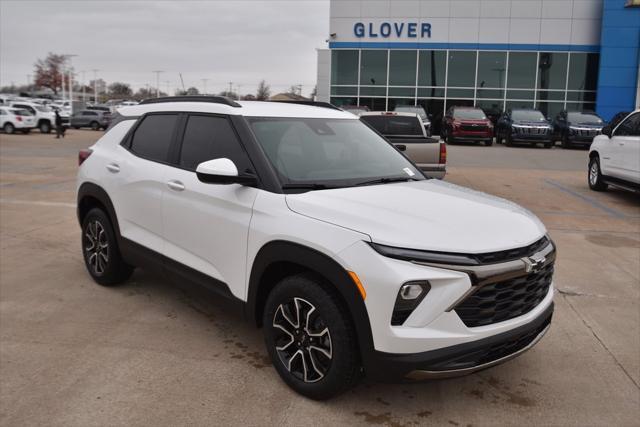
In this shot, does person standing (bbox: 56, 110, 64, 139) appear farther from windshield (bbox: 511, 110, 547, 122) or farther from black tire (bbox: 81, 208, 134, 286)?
black tire (bbox: 81, 208, 134, 286)

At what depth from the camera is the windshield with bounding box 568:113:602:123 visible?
25.8m

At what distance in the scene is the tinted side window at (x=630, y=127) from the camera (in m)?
10.4

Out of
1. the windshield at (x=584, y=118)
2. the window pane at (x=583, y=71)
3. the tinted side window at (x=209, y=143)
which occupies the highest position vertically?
the window pane at (x=583, y=71)

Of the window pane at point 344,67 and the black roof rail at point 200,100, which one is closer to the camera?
the black roof rail at point 200,100

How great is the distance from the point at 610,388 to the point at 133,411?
112 inches

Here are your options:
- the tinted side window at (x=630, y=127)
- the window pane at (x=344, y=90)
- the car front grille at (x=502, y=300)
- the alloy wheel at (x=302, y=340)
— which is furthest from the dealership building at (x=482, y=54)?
the alloy wheel at (x=302, y=340)

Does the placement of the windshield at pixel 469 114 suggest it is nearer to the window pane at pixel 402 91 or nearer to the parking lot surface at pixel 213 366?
the window pane at pixel 402 91

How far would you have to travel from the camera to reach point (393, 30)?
1342 inches

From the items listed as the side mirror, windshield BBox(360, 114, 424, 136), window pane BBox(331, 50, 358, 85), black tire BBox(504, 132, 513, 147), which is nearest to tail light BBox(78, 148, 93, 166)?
the side mirror

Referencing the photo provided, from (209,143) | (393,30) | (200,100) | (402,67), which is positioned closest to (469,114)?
(402,67)

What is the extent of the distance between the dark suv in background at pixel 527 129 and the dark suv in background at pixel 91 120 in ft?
87.9

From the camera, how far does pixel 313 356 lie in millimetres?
3246

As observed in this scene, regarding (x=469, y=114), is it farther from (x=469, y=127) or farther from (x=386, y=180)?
(x=386, y=180)

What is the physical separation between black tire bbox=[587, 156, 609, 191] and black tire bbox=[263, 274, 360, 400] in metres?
10.5
